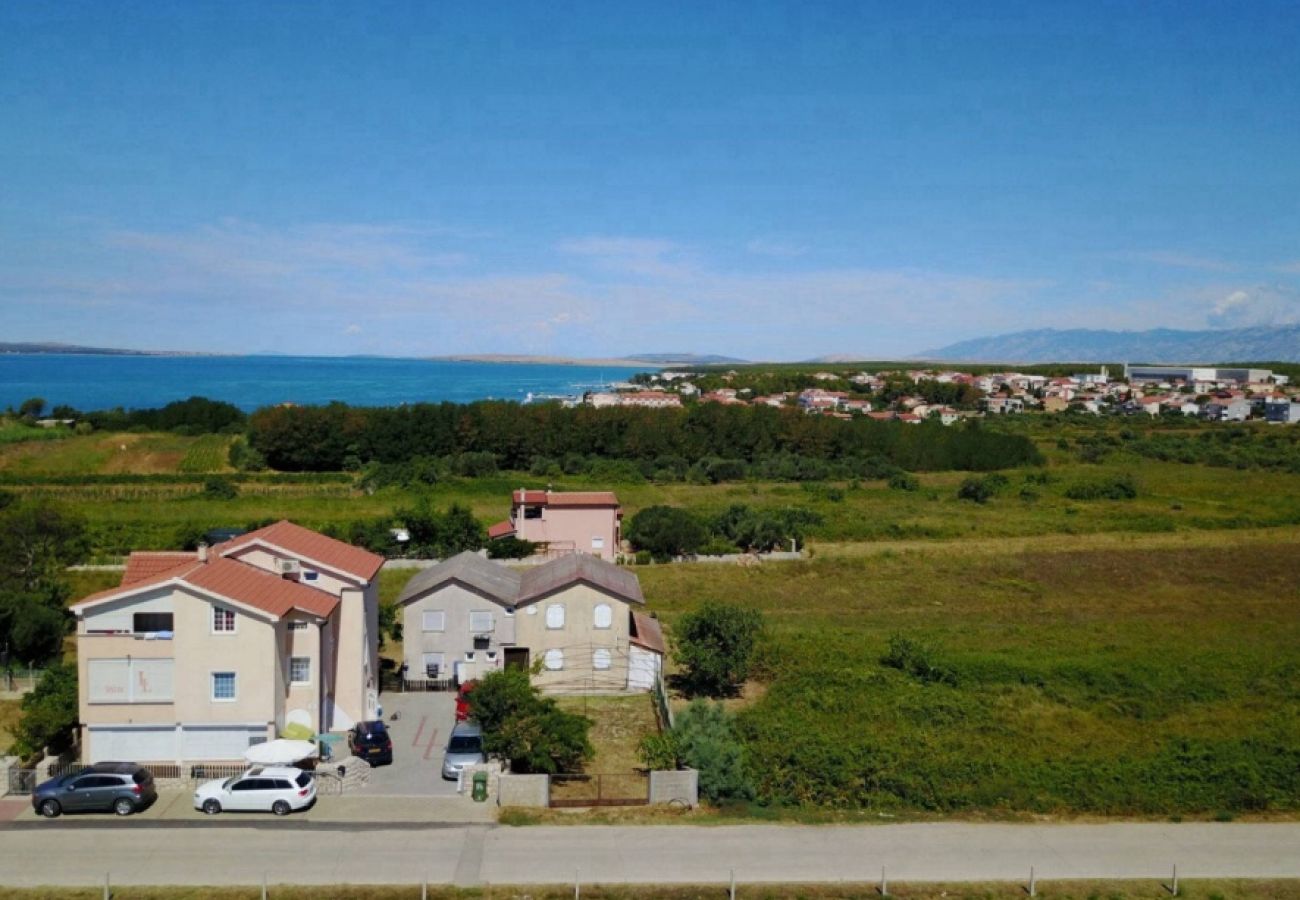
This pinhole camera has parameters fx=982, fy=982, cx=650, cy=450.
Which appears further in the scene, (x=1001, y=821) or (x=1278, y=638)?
(x=1278, y=638)

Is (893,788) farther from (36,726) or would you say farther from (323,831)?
(36,726)

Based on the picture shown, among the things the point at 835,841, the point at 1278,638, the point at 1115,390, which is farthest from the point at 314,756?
the point at 1115,390

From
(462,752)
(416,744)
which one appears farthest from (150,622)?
(462,752)

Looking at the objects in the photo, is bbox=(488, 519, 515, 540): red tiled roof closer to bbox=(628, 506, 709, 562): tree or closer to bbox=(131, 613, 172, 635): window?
bbox=(628, 506, 709, 562): tree

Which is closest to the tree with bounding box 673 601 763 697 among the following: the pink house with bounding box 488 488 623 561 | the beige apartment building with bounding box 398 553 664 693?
the beige apartment building with bounding box 398 553 664 693

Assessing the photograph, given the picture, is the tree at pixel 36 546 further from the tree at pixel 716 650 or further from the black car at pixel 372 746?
the tree at pixel 716 650

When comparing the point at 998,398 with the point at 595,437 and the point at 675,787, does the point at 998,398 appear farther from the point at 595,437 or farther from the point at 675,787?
the point at 675,787

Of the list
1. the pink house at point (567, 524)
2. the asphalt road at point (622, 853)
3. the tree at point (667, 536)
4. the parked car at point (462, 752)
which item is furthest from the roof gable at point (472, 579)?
the tree at point (667, 536)
